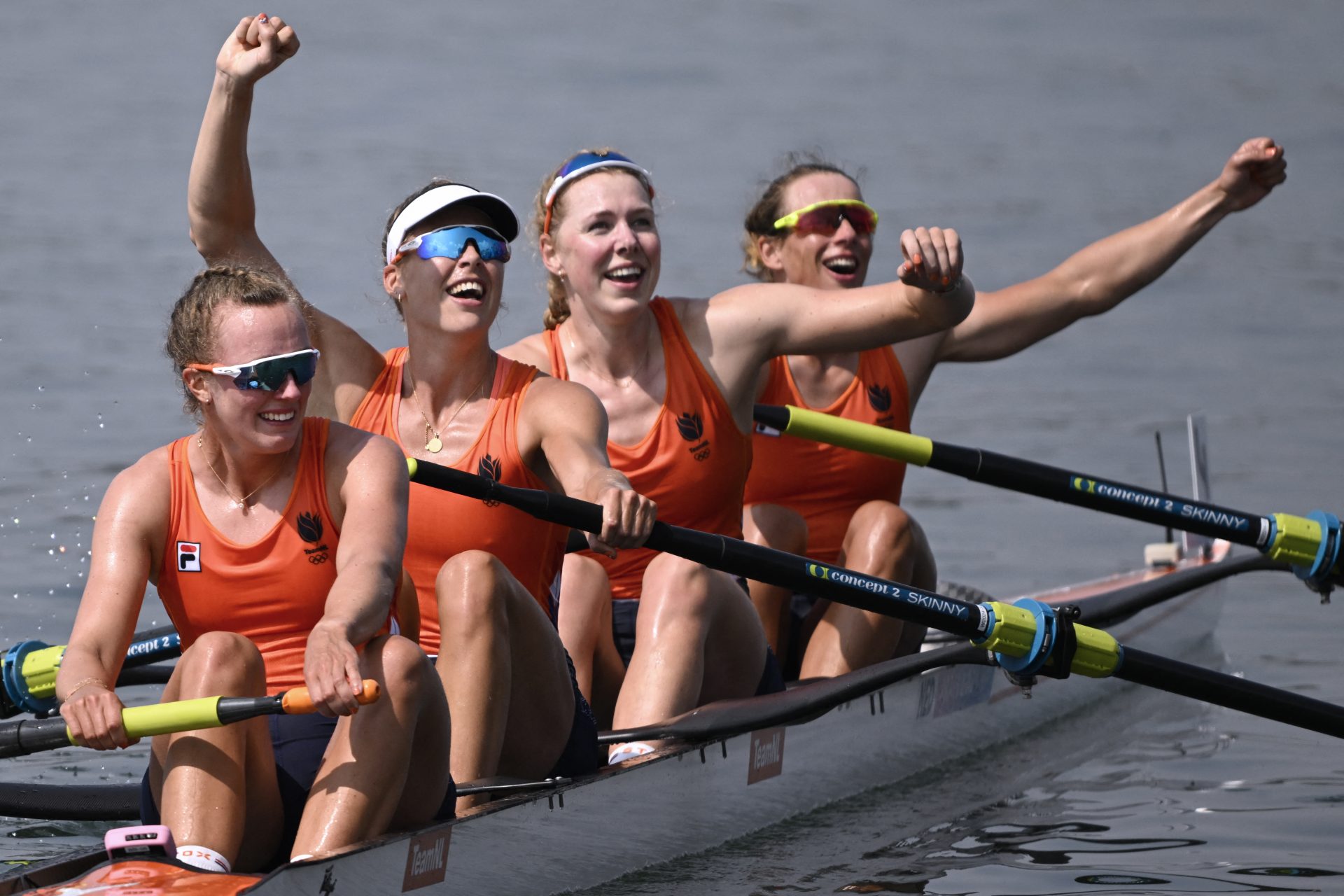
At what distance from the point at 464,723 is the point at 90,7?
19.5 meters

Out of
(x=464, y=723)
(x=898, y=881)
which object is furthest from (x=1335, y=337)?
(x=464, y=723)

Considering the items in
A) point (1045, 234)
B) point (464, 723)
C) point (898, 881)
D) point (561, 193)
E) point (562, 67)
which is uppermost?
point (562, 67)

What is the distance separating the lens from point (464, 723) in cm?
394

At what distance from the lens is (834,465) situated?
218 inches

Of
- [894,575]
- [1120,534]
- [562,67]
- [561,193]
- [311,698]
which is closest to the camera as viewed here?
[311,698]

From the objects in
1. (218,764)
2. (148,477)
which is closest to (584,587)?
(148,477)

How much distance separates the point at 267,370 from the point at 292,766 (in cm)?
72

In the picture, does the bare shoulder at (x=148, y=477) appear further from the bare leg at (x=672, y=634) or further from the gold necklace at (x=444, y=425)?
the bare leg at (x=672, y=634)

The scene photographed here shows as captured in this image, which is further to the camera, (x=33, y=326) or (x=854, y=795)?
(x=33, y=326)

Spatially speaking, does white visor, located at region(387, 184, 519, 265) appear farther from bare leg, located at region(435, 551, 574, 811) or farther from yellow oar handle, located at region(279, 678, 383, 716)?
yellow oar handle, located at region(279, 678, 383, 716)

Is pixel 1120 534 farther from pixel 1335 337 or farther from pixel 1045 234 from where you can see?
pixel 1045 234

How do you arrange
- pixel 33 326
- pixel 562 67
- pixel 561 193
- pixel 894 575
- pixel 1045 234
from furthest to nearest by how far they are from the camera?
pixel 562 67, pixel 1045 234, pixel 33 326, pixel 894 575, pixel 561 193

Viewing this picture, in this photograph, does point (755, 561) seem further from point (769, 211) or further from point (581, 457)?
point (769, 211)

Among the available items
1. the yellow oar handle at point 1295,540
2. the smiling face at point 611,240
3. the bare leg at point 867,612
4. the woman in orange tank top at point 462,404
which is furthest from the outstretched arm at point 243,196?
the yellow oar handle at point 1295,540
